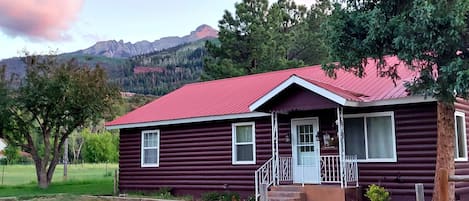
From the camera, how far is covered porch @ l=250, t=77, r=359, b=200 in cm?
1469

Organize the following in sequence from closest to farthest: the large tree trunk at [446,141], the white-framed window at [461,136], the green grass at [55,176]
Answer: the large tree trunk at [446,141] < the white-framed window at [461,136] < the green grass at [55,176]

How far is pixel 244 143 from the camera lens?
1795cm

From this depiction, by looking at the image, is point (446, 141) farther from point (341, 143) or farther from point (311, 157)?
point (311, 157)

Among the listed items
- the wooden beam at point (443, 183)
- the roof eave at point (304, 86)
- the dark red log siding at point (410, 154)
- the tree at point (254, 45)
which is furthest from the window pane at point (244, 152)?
the tree at point (254, 45)

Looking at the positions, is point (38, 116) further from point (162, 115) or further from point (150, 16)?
point (150, 16)

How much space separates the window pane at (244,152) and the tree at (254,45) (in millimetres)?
15578

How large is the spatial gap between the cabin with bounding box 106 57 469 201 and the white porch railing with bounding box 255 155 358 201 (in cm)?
3

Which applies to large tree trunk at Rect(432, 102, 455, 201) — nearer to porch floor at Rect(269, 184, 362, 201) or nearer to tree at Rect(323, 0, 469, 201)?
tree at Rect(323, 0, 469, 201)

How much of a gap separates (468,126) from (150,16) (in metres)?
25.7

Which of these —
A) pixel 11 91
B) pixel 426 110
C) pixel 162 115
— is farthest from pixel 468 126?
pixel 11 91

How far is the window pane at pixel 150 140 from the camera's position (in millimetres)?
20625

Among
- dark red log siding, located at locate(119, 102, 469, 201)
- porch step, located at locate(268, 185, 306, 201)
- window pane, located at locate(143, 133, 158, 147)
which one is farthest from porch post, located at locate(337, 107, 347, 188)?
window pane, located at locate(143, 133, 158, 147)

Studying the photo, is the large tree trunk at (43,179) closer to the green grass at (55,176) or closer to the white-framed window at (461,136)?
the green grass at (55,176)

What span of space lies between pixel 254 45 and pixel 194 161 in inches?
638
